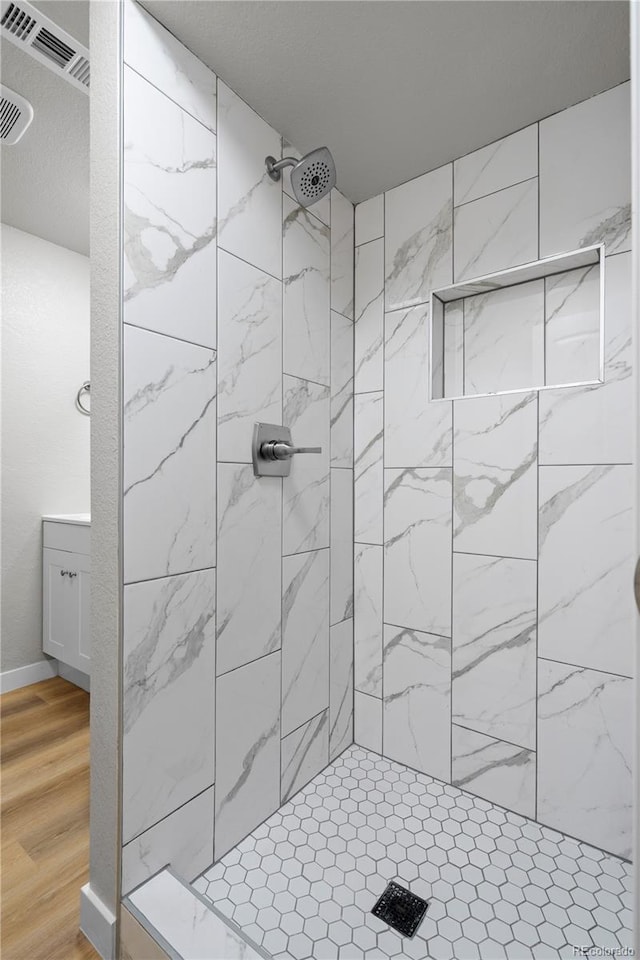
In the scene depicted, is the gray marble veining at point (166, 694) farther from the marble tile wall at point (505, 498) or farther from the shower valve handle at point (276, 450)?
the marble tile wall at point (505, 498)

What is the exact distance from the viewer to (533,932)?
113cm

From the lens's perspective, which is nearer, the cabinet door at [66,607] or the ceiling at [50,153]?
the ceiling at [50,153]

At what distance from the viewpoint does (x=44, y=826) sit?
1.52 metres

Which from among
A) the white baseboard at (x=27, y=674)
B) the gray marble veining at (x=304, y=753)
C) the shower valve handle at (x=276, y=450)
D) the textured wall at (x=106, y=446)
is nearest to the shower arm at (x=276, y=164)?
the textured wall at (x=106, y=446)

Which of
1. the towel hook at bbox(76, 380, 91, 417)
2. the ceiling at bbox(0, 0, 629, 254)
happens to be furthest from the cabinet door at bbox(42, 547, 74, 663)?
the ceiling at bbox(0, 0, 629, 254)

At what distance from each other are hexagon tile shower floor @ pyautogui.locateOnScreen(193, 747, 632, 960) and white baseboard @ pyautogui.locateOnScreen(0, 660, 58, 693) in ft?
5.56

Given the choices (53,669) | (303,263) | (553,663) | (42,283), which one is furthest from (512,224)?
(53,669)

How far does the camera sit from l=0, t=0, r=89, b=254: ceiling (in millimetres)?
1445

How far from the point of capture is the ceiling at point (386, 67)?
120 cm

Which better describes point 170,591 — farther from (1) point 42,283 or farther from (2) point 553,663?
(1) point 42,283

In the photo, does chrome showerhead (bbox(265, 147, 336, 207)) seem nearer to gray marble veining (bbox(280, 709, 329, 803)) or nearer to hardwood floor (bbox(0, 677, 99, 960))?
gray marble veining (bbox(280, 709, 329, 803))

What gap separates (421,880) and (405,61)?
2180 millimetres

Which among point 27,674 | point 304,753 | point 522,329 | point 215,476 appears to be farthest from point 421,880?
point 27,674

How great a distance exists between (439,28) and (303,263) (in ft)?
2.27
